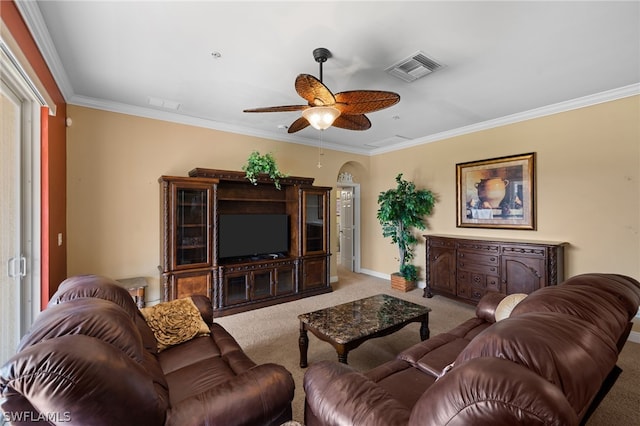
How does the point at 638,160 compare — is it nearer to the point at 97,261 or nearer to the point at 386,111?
the point at 386,111

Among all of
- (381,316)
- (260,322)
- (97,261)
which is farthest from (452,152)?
(97,261)

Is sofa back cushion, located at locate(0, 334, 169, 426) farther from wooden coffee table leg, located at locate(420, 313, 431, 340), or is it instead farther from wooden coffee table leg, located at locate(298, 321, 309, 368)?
wooden coffee table leg, located at locate(420, 313, 431, 340)

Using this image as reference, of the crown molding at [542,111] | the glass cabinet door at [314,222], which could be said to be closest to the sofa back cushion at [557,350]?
the crown molding at [542,111]

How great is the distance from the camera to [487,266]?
12.6 feet

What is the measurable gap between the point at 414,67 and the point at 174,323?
117 inches

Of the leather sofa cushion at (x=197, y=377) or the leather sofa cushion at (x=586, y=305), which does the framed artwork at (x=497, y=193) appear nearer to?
the leather sofa cushion at (x=586, y=305)

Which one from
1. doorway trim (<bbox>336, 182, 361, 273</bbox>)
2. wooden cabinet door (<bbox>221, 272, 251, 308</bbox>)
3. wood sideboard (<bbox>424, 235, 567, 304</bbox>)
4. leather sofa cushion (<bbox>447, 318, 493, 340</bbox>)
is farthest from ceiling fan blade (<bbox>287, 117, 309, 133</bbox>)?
doorway trim (<bbox>336, 182, 361, 273</bbox>)

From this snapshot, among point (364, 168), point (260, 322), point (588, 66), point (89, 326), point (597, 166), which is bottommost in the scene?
point (260, 322)

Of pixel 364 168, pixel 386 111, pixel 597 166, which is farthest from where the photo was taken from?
pixel 364 168

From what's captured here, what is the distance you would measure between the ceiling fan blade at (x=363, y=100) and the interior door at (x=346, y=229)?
13.7ft

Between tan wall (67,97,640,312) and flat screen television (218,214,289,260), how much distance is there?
866 mm

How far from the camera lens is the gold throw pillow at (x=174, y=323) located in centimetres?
201

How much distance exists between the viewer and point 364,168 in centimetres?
Result: 612

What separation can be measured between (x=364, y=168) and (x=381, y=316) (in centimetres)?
403
